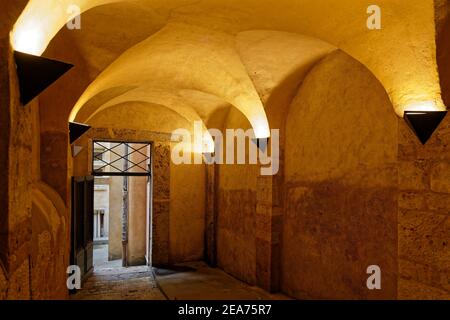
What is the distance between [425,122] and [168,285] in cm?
556

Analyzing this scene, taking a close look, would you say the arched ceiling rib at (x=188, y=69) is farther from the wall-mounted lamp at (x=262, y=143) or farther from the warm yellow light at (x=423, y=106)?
the warm yellow light at (x=423, y=106)

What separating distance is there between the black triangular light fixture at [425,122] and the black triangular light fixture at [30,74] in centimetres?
290

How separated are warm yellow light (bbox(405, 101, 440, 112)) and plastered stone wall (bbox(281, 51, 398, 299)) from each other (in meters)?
0.74

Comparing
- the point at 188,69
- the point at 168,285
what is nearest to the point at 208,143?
the point at 188,69

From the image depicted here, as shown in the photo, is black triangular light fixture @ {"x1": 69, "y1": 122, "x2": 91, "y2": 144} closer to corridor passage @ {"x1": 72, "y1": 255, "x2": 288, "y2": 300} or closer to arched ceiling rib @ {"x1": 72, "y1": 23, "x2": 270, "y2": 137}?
arched ceiling rib @ {"x1": 72, "y1": 23, "x2": 270, "y2": 137}

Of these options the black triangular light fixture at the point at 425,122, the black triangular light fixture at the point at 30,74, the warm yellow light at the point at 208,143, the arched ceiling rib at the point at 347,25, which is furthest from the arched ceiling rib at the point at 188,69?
the black triangular light fixture at the point at 425,122

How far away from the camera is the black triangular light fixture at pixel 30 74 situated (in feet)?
6.59

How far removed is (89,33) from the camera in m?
3.97

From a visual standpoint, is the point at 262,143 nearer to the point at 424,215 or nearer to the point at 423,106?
the point at 423,106

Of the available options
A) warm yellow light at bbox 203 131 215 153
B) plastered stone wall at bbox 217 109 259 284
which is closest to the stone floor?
plastered stone wall at bbox 217 109 259 284

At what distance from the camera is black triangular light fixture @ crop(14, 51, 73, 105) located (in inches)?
79.1
